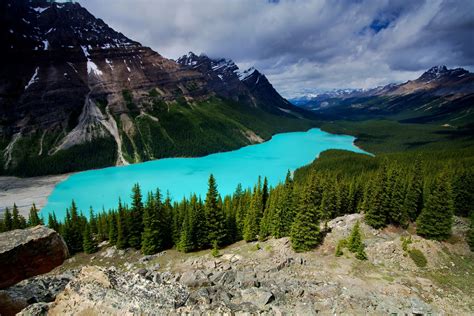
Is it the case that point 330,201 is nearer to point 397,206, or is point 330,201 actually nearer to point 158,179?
point 397,206

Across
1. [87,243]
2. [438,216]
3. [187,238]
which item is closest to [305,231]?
[438,216]

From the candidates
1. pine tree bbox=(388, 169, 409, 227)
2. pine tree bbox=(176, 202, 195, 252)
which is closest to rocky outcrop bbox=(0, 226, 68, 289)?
pine tree bbox=(176, 202, 195, 252)

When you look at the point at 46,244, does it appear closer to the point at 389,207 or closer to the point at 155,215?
the point at 155,215

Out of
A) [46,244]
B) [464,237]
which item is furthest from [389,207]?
[46,244]

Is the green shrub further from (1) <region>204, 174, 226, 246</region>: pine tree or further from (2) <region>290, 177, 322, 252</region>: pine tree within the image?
(1) <region>204, 174, 226, 246</region>: pine tree

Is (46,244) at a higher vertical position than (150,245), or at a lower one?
higher

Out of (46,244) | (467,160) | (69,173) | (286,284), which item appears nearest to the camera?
(46,244)
